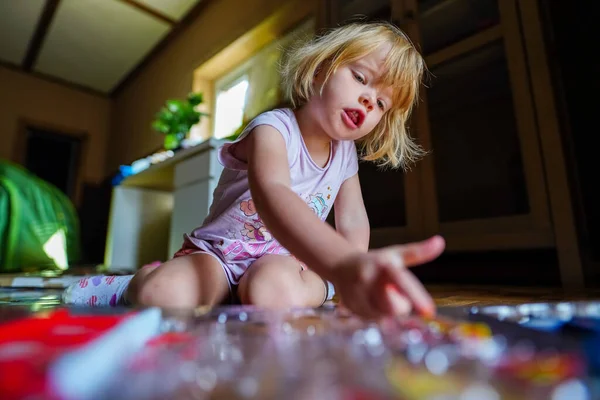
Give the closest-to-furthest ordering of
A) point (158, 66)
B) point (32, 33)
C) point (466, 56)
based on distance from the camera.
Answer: point (466, 56) < point (32, 33) < point (158, 66)

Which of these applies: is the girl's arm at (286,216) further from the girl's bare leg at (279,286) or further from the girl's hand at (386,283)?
the girl's bare leg at (279,286)

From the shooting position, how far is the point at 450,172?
1303 mm

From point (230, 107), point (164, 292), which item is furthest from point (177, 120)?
point (164, 292)

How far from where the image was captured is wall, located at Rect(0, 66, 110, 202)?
3.24 meters

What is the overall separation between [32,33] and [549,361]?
3555 mm

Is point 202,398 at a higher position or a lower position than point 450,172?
lower

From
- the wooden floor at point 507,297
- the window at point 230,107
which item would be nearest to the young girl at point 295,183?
the wooden floor at point 507,297

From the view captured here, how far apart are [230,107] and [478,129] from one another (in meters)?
1.46

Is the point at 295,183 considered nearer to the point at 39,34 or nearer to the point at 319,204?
the point at 319,204

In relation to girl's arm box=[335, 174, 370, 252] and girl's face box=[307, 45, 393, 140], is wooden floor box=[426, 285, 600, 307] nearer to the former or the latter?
girl's arm box=[335, 174, 370, 252]

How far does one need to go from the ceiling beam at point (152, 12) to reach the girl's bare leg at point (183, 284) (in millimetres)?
2372

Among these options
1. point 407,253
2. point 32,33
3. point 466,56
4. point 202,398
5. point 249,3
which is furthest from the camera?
point 32,33

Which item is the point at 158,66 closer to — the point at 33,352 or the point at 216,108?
the point at 216,108

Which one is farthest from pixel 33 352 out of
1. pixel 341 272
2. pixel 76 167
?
pixel 76 167
